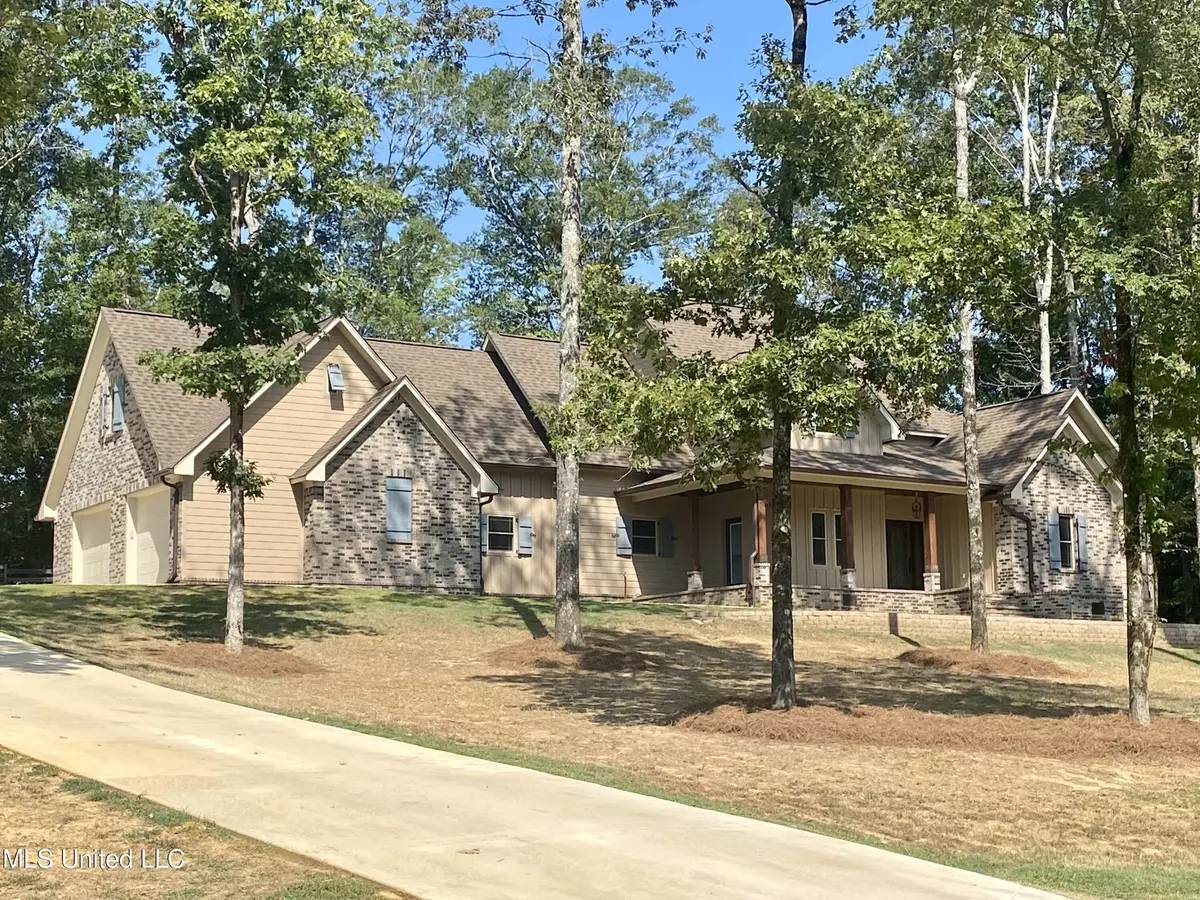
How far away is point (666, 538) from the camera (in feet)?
118

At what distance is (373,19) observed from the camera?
22.0m

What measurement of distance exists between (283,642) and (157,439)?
884 cm

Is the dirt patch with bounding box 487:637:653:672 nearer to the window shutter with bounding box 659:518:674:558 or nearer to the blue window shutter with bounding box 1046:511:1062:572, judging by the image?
the window shutter with bounding box 659:518:674:558

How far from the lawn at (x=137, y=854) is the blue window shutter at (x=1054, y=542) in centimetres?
3097

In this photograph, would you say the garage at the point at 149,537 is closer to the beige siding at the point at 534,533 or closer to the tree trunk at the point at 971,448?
the beige siding at the point at 534,533

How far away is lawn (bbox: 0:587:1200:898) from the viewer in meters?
11.3

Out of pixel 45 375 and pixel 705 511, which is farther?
pixel 45 375

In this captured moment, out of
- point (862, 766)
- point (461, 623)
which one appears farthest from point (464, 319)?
point (862, 766)

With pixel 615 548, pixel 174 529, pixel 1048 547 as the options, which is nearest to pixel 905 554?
pixel 1048 547

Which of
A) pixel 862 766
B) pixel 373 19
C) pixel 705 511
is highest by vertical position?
pixel 373 19

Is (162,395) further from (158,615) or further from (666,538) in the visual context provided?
(666,538)

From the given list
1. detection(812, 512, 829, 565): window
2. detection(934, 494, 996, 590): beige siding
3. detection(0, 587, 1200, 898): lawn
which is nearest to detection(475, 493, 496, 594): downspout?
detection(0, 587, 1200, 898): lawn

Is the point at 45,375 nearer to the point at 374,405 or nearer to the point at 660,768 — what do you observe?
the point at 374,405

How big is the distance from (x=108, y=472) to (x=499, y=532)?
9.27m
